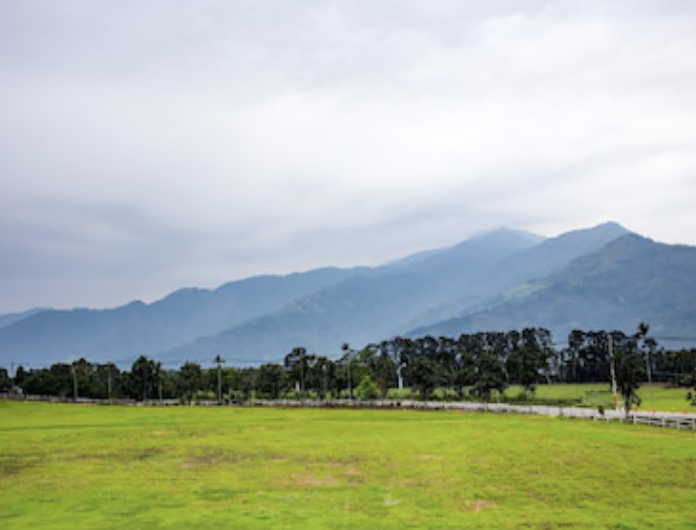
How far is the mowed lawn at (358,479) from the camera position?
27.6m

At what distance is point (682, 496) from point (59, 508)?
30.4 m

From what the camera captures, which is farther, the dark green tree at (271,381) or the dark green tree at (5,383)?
the dark green tree at (5,383)

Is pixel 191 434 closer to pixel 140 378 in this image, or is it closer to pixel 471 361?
pixel 471 361

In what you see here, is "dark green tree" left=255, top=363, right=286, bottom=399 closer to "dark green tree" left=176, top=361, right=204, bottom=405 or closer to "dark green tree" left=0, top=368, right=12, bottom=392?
"dark green tree" left=176, top=361, right=204, bottom=405

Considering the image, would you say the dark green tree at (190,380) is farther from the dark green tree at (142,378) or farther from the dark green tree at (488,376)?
the dark green tree at (488,376)

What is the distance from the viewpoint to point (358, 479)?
36.8m

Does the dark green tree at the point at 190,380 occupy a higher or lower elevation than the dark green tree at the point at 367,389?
higher

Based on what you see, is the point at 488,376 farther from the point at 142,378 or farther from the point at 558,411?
the point at 142,378

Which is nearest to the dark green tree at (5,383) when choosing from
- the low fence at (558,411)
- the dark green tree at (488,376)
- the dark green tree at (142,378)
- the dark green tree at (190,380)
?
the dark green tree at (142,378)

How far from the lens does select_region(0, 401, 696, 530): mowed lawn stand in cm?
2759

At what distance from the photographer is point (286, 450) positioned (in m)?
51.1

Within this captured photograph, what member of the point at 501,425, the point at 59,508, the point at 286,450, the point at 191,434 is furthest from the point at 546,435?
the point at 59,508

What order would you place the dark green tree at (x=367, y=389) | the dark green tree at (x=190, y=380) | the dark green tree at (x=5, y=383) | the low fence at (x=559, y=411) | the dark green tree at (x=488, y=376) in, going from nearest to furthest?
1. the low fence at (x=559, y=411)
2. the dark green tree at (x=488, y=376)
3. the dark green tree at (x=367, y=389)
4. the dark green tree at (x=190, y=380)
5. the dark green tree at (x=5, y=383)

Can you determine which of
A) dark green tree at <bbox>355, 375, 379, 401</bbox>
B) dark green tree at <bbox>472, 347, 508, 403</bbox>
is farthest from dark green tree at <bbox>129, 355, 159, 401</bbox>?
dark green tree at <bbox>472, 347, 508, 403</bbox>
